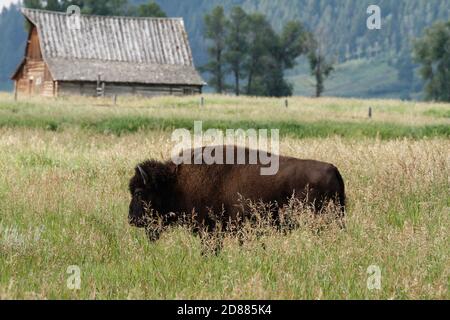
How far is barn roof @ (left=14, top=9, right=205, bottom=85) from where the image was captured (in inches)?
1827

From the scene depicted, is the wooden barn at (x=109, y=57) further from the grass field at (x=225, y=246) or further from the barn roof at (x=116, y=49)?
the grass field at (x=225, y=246)

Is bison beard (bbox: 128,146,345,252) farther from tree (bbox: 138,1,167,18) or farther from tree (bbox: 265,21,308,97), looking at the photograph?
tree (bbox: 265,21,308,97)

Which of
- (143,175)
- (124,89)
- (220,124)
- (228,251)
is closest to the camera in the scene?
(228,251)

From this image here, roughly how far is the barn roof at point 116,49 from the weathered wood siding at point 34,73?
6.37 ft

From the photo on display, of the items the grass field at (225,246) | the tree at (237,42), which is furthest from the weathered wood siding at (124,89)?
the grass field at (225,246)

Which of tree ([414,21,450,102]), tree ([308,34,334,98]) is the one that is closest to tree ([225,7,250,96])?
tree ([308,34,334,98])

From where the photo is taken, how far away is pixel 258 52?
3044 inches

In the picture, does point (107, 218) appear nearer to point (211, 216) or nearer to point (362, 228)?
point (211, 216)

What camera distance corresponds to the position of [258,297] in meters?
4.69

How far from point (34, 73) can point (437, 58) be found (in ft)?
161

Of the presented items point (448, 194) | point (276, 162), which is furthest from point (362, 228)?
point (448, 194)

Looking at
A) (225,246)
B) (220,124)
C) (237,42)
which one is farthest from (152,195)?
(237,42)

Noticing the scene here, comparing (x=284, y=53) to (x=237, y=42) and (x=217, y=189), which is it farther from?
(x=217, y=189)
